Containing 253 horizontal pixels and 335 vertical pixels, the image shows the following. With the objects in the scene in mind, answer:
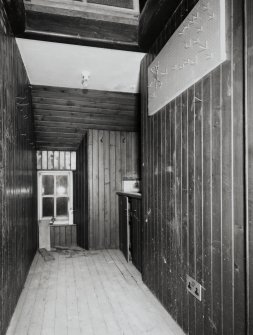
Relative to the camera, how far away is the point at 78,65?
340 centimetres

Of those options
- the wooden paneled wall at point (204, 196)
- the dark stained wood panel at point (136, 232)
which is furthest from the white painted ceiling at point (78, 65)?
the dark stained wood panel at point (136, 232)

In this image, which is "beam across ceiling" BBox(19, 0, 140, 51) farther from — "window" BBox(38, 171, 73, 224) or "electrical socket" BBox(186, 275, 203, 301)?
"window" BBox(38, 171, 73, 224)

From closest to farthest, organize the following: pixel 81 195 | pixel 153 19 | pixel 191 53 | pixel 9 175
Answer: pixel 191 53 → pixel 9 175 → pixel 153 19 → pixel 81 195

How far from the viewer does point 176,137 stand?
2.28 m

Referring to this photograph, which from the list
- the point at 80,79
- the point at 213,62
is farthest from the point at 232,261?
the point at 80,79

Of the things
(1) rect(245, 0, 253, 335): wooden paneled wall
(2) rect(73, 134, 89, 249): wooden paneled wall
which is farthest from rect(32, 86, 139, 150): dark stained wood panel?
(1) rect(245, 0, 253, 335): wooden paneled wall

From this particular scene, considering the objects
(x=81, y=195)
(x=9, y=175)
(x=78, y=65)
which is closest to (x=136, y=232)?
(x=81, y=195)

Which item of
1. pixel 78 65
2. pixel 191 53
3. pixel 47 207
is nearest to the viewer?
pixel 191 53

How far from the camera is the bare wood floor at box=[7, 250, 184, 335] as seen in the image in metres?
2.28

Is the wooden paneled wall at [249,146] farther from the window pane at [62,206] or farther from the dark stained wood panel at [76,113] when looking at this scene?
the window pane at [62,206]

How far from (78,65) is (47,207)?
127 inches

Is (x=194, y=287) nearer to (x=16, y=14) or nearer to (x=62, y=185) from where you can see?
(x=16, y=14)

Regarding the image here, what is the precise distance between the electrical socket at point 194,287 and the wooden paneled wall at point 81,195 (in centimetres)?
307

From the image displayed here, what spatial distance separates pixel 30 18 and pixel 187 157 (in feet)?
6.86
